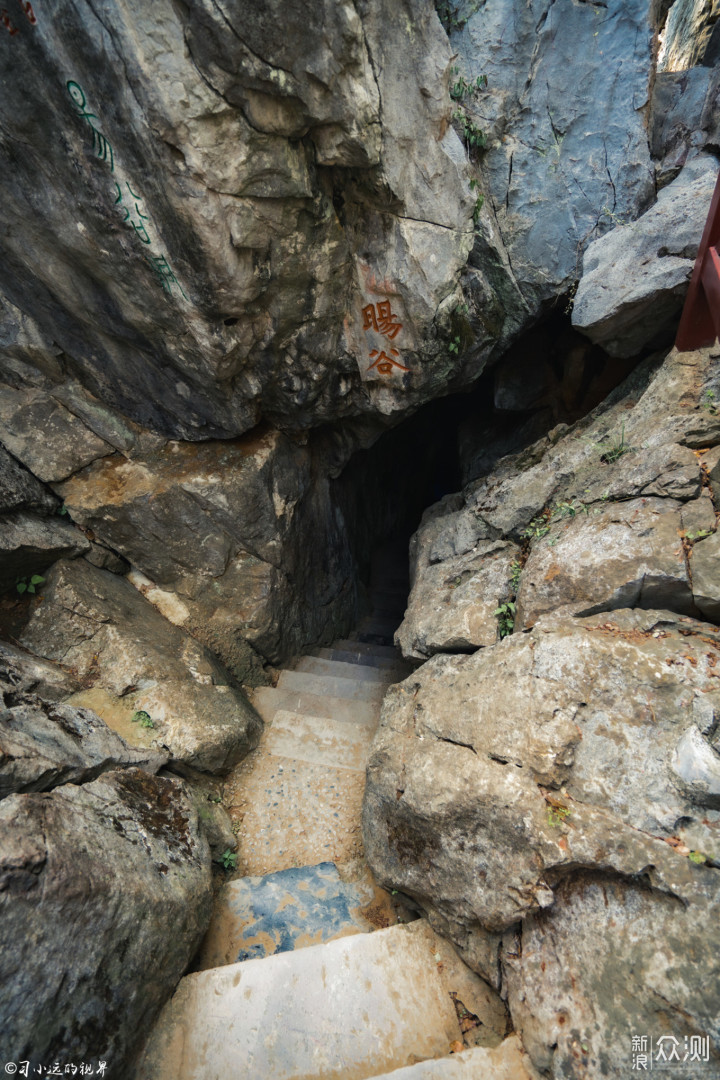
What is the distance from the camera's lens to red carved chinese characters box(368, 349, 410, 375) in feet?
17.5

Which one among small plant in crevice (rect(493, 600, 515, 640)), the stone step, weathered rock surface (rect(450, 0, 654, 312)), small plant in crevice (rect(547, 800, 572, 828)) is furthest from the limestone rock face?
small plant in crevice (rect(547, 800, 572, 828))

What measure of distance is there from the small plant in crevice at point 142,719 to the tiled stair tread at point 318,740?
Result: 1.28m

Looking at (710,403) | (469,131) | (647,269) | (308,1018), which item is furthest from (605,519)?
(469,131)

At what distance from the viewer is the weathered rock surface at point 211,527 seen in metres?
5.53

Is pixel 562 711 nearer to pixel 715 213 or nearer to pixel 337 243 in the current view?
pixel 715 213

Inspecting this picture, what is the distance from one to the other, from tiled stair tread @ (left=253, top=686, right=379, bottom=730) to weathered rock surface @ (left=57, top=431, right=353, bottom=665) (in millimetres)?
401

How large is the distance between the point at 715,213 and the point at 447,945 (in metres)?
5.89

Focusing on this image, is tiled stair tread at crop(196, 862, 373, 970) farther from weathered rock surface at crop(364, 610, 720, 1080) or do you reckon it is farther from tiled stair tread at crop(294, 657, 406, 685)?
tiled stair tread at crop(294, 657, 406, 685)

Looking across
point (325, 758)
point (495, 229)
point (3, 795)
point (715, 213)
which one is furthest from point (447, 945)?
point (495, 229)

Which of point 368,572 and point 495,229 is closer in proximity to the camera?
point 495,229

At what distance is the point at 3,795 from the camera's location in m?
2.88

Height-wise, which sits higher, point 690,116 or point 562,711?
point 690,116

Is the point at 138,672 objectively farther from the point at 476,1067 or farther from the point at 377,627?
the point at 377,627

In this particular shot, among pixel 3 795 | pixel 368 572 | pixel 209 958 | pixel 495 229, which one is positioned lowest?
pixel 209 958
